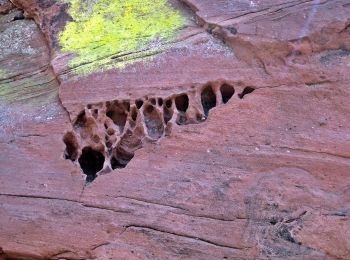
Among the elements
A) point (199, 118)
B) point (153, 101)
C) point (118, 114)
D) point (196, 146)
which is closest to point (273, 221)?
point (196, 146)

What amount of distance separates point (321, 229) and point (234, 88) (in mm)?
813

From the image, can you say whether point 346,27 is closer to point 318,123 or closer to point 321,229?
point 318,123

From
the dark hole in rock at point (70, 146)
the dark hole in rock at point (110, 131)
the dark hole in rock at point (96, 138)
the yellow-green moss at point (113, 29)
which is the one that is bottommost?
the dark hole in rock at point (70, 146)

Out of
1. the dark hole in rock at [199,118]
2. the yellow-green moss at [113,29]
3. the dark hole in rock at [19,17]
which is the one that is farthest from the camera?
the dark hole in rock at [19,17]

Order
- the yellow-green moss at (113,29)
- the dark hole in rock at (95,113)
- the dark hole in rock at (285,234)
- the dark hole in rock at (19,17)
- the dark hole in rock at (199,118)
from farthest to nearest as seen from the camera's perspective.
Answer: the dark hole in rock at (19,17) < the yellow-green moss at (113,29) < the dark hole in rock at (95,113) < the dark hole in rock at (199,118) < the dark hole in rock at (285,234)

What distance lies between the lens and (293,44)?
326 centimetres

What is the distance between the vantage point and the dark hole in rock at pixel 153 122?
325cm

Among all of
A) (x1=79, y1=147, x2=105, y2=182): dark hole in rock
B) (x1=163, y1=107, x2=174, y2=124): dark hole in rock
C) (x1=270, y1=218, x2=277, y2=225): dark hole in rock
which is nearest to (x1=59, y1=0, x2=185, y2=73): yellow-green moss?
(x1=163, y1=107, x2=174, y2=124): dark hole in rock

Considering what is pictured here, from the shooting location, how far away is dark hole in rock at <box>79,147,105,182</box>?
3297mm

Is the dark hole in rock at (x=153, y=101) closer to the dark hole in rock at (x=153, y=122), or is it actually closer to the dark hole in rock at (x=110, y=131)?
the dark hole in rock at (x=153, y=122)

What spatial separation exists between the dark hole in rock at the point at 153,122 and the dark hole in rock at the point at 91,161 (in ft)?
0.92

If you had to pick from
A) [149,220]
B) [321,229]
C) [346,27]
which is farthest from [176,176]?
[346,27]

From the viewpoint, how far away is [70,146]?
3.35 metres

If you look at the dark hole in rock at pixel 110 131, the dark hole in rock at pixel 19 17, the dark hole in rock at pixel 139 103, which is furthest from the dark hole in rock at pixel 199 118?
the dark hole in rock at pixel 19 17
